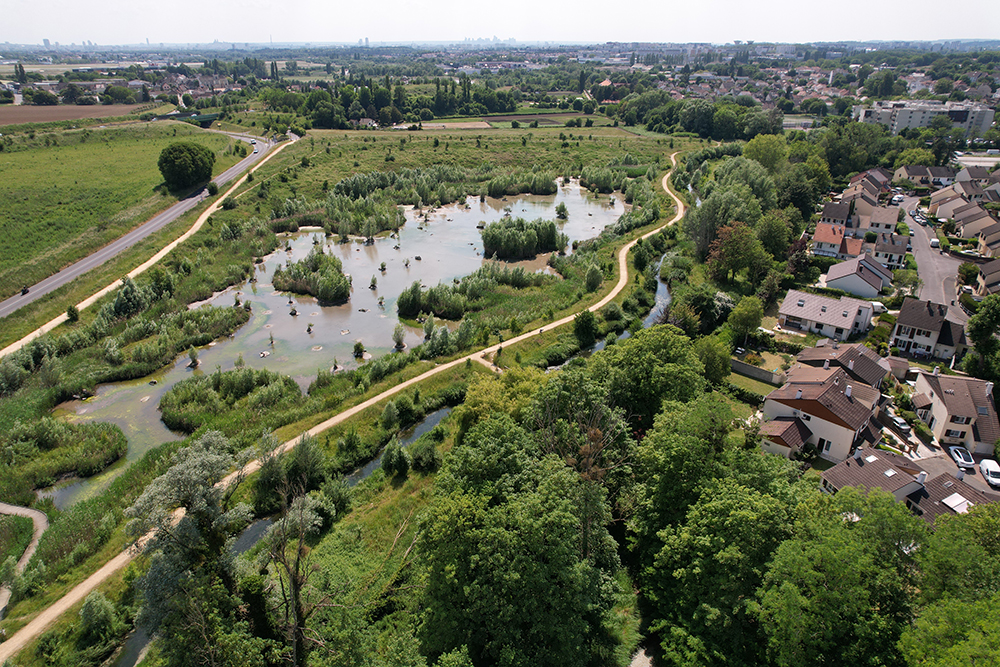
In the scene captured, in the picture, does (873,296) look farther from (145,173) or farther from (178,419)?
(145,173)

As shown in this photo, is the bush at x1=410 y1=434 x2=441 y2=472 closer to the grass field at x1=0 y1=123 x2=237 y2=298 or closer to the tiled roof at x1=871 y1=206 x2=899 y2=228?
the grass field at x1=0 y1=123 x2=237 y2=298

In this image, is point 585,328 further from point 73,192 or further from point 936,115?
point 936,115

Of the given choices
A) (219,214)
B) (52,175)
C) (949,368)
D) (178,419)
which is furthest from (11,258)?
(949,368)

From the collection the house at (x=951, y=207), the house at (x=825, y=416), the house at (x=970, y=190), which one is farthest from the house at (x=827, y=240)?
the house at (x=825, y=416)

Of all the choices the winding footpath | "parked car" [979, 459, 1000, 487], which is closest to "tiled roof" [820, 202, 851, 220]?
the winding footpath

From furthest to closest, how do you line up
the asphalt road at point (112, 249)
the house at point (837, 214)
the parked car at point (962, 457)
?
the house at point (837, 214)
the asphalt road at point (112, 249)
the parked car at point (962, 457)

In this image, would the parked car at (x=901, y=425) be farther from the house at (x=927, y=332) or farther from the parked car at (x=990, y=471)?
the house at (x=927, y=332)
